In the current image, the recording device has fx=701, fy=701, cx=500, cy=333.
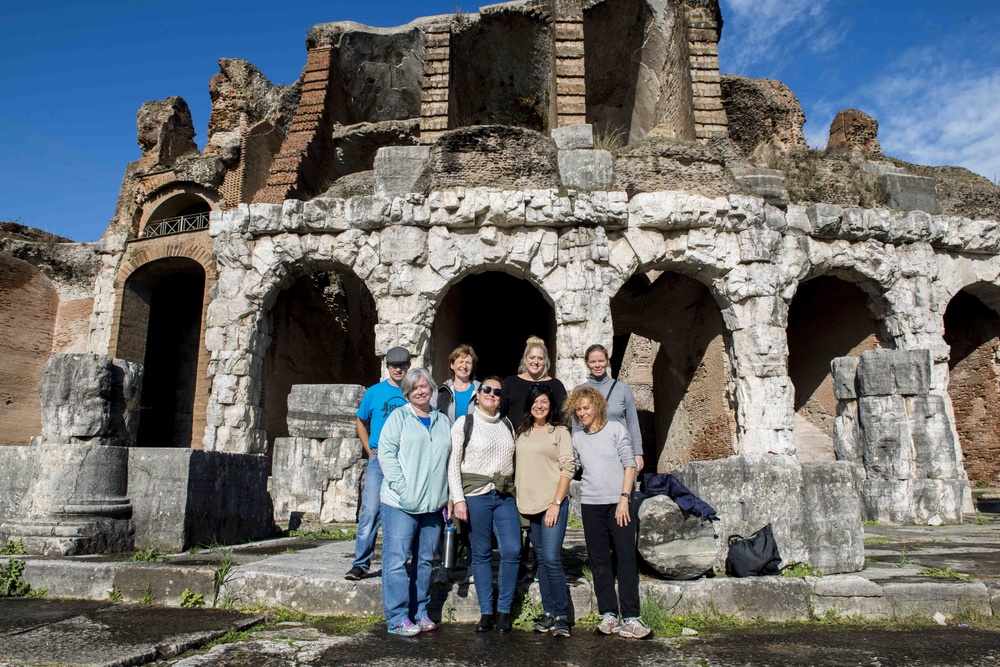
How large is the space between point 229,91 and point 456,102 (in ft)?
24.2

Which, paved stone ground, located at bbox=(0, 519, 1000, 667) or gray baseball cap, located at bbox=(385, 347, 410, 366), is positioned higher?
gray baseball cap, located at bbox=(385, 347, 410, 366)

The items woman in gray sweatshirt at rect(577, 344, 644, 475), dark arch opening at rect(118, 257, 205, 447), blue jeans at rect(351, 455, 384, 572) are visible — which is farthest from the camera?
dark arch opening at rect(118, 257, 205, 447)

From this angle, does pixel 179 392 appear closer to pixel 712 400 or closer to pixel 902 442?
pixel 712 400

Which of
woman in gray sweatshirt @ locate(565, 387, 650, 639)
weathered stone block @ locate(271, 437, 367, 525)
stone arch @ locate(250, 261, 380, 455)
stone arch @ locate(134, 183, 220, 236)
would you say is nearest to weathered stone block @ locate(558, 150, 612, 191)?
stone arch @ locate(250, 261, 380, 455)

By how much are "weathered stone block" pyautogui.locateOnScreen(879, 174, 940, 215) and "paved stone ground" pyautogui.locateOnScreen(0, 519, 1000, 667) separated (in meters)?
9.73

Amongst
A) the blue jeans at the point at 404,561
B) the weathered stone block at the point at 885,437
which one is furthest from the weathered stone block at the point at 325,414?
the weathered stone block at the point at 885,437

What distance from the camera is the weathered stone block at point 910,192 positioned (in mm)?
12273

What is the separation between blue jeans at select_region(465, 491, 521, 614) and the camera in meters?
3.50

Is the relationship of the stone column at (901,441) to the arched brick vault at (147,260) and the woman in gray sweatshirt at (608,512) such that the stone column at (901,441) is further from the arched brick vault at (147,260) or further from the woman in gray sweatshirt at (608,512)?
the arched brick vault at (147,260)

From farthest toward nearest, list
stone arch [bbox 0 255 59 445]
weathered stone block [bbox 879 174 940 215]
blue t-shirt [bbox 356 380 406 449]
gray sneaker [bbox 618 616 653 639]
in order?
stone arch [bbox 0 255 59 445] < weathered stone block [bbox 879 174 940 215] < blue t-shirt [bbox 356 380 406 449] < gray sneaker [bbox 618 616 653 639]

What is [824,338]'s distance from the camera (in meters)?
13.3

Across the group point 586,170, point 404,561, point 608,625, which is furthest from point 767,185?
point 404,561

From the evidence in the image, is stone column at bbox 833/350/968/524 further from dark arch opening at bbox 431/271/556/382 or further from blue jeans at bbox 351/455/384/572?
blue jeans at bbox 351/455/384/572

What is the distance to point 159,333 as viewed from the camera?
16.4m
